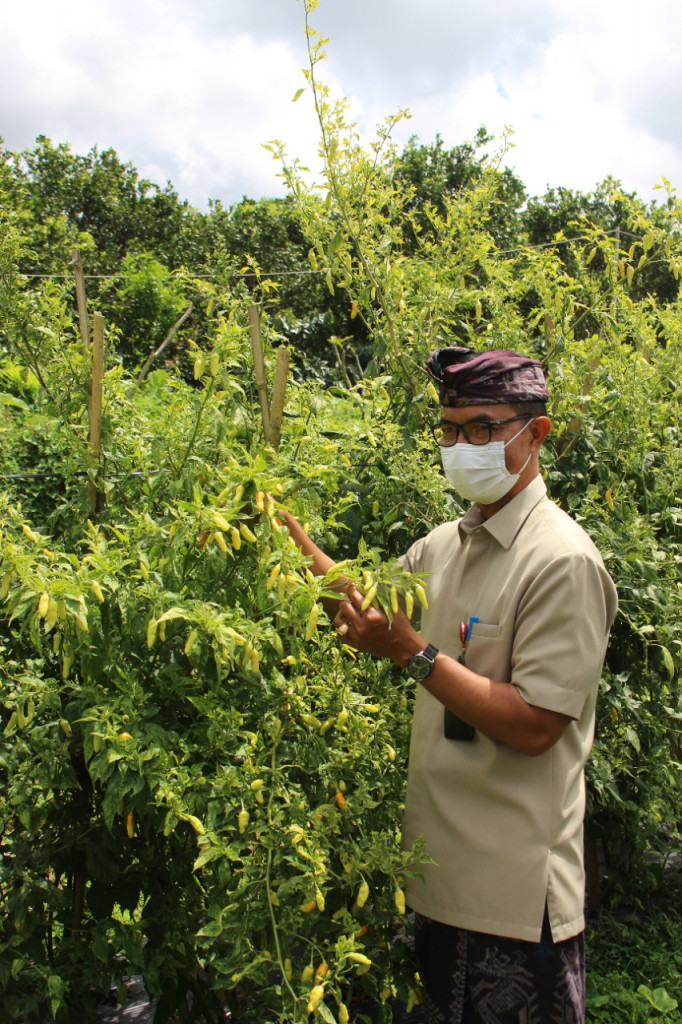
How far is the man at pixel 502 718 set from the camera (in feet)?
5.71

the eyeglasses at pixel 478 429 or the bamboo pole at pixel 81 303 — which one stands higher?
the bamboo pole at pixel 81 303

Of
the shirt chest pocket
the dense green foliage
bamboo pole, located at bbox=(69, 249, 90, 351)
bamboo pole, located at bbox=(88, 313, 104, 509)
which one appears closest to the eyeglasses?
the dense green foliage

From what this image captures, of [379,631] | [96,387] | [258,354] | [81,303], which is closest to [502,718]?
[379,631]

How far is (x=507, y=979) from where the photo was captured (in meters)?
1.80

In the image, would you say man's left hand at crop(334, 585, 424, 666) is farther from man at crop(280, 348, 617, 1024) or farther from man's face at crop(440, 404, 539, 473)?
man's face at crop(440, 404, 539, 473)

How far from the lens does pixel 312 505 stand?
6.66 ft

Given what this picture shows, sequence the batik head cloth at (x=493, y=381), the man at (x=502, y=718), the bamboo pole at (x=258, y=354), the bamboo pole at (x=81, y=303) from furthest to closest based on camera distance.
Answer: the bamboo pole at (x=81, y=303)
the bamboo pole at (x=258, y=354)
the batik head cloth at (x=493, y=381)
the man at (x=502, y=718)

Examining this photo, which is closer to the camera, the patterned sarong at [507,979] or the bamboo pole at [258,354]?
the patterned sarong at [507,979]

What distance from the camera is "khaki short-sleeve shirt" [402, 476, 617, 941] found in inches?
68.6

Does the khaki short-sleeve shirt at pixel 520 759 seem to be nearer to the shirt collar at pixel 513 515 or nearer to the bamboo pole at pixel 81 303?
the shirt collar at pixel 513 515

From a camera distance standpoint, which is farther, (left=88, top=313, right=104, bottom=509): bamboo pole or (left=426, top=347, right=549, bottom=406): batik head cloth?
(left=88, top=313, right=104, bottom=509): bamboo pole

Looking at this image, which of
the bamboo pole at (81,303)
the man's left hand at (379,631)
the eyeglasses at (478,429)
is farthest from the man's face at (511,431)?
the bamboo pole at (81,303)

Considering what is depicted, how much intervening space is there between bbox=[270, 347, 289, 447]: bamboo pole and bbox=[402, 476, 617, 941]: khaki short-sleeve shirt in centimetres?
49

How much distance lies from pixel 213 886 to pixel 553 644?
2.63 ft
